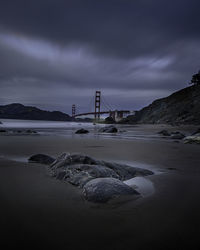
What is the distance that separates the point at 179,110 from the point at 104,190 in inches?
1353

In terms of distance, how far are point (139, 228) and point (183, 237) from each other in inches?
9.3

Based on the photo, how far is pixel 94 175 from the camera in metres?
2.00

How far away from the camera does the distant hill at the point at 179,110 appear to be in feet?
90.5

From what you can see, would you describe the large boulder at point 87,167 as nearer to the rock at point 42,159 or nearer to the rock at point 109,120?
the rock at point 42,159

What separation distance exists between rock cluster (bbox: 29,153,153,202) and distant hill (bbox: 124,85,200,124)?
23.0 meters

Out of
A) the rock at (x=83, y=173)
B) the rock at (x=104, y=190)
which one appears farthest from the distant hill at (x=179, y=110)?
the rock at (x=104, y=190)

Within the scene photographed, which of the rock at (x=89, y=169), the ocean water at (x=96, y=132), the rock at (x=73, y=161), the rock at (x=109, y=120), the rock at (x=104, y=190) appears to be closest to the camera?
the rock at (x=104, y=190)

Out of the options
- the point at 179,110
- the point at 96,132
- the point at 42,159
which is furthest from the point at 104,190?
the point at 179,110

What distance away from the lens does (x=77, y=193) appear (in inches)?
67.2

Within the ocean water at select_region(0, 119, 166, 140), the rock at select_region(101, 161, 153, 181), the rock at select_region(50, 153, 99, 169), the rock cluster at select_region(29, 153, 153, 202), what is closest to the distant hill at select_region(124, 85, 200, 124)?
the ocean water at select_region(0, 119, 166, 140)

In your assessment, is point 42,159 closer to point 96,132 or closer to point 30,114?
point 96,132

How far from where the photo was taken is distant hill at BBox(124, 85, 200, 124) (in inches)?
1086

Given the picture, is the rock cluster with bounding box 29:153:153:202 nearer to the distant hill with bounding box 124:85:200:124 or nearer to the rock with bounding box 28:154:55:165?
the rock with bounding box 28:154:55:165

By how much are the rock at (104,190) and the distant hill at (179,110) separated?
77.4 feet
